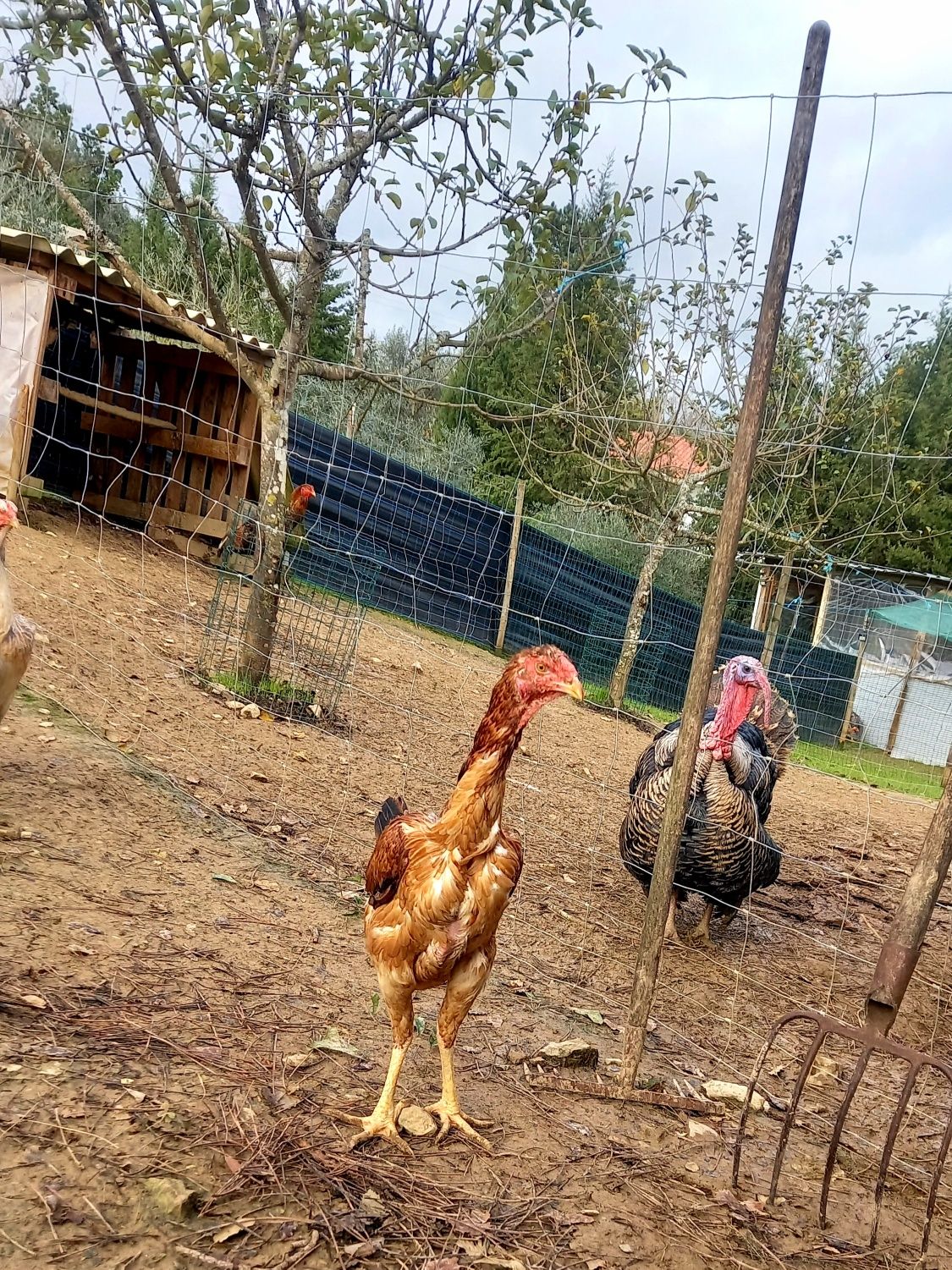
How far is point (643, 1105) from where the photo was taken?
288cm

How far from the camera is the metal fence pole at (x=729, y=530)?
2629 mm

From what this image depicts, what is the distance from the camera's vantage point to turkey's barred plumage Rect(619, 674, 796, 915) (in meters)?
4.48

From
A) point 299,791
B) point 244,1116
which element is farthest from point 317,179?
point 244,1116

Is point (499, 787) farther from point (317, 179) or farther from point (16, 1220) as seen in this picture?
point (317, 179)

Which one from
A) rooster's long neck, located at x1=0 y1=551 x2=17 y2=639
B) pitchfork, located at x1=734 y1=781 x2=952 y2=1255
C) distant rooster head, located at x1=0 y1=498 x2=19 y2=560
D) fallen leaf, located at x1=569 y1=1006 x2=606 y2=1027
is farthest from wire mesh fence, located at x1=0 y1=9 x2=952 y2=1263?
distant rooster head, located at x1=0 y1=498 x2=19 y2=560

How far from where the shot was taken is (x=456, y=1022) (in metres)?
2.57

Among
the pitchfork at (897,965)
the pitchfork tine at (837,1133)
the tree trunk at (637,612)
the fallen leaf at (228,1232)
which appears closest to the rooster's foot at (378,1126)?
the fallen leaf at (228,1232)

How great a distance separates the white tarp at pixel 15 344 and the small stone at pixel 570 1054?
751cm

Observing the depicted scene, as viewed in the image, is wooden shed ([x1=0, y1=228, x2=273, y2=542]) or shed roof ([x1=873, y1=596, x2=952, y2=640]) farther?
shed roof ([x1=873, y1=596, x2=952, y2=640])

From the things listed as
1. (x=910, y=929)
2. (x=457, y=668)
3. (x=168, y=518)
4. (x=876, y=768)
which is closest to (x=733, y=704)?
(x=910, y=929)

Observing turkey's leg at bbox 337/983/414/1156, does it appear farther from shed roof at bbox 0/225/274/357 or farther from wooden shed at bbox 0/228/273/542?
wooden shed at bbox 0/228/273/542

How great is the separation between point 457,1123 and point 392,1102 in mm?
229

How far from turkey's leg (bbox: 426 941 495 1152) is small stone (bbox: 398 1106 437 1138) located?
0.12ft

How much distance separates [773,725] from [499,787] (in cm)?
543
